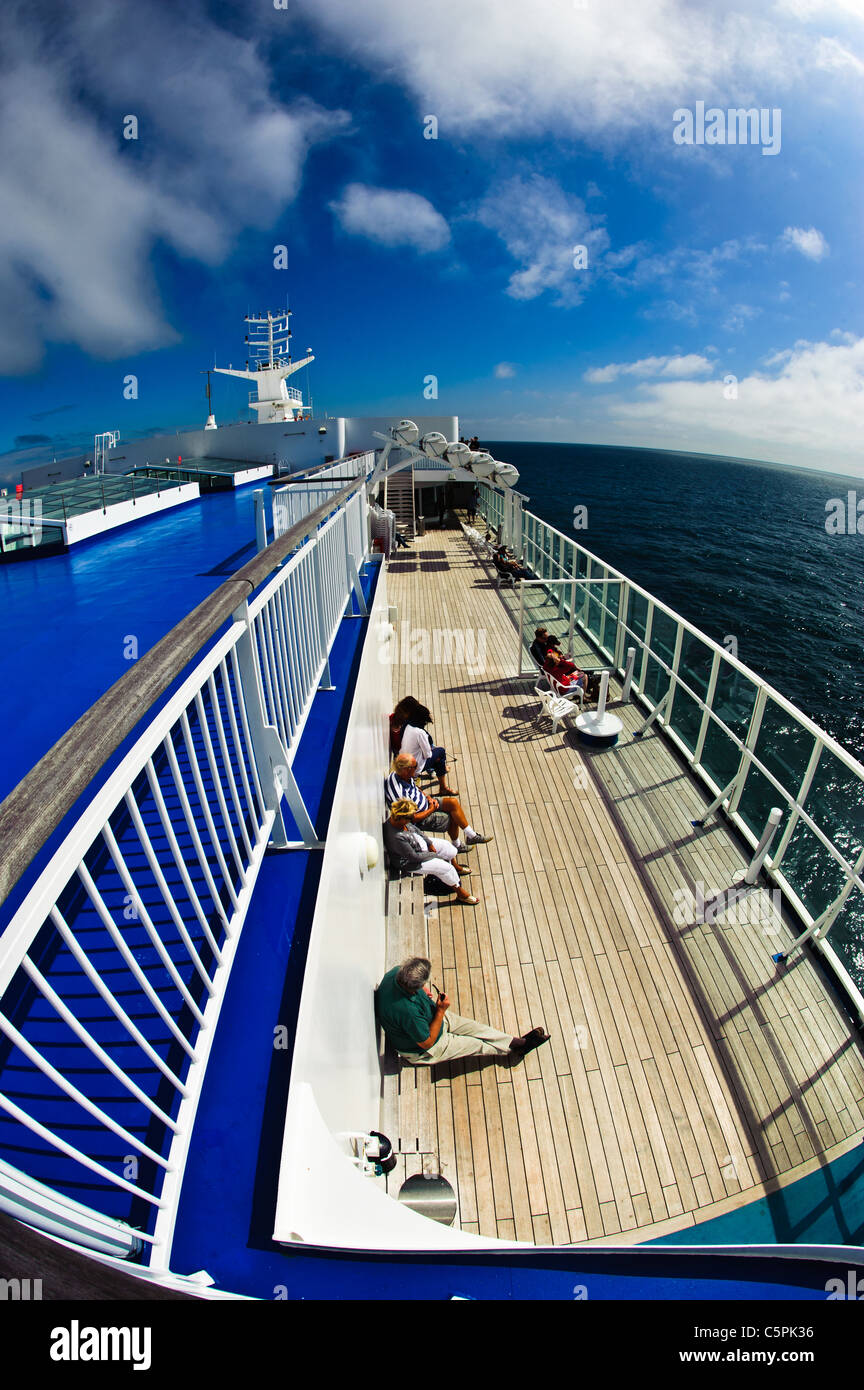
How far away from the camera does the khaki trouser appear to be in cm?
361

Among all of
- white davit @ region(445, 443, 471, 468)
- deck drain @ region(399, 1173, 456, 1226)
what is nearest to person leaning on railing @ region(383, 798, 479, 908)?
deck drain @ region(399, 1173, 456, 1226)

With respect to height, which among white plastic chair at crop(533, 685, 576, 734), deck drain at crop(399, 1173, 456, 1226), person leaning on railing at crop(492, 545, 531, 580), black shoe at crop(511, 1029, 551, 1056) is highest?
person leaning on railing at crop(492, 545, 531, 580)

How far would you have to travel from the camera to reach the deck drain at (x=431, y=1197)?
120 inches

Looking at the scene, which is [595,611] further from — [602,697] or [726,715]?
[726,715]

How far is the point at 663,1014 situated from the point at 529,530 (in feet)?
41.2

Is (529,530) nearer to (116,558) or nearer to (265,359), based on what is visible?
(116,558)

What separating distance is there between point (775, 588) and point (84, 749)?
116 feet

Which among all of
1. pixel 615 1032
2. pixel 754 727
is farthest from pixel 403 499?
pixel 615 1032

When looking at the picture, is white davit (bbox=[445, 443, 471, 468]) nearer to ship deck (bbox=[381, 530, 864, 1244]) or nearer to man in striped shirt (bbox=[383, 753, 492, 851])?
ship deck (bbox=[381, 530, 864, 1244])

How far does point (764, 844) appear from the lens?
15.8ft

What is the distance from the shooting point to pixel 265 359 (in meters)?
29.7

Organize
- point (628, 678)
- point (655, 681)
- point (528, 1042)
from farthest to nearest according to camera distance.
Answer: point (628, 678)
point (655, 681)
point (528, 1042)

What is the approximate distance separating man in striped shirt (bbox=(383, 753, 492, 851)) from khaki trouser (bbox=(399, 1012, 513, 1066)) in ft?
5.57

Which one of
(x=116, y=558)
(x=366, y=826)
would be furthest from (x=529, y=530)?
(x=366, y=826)
